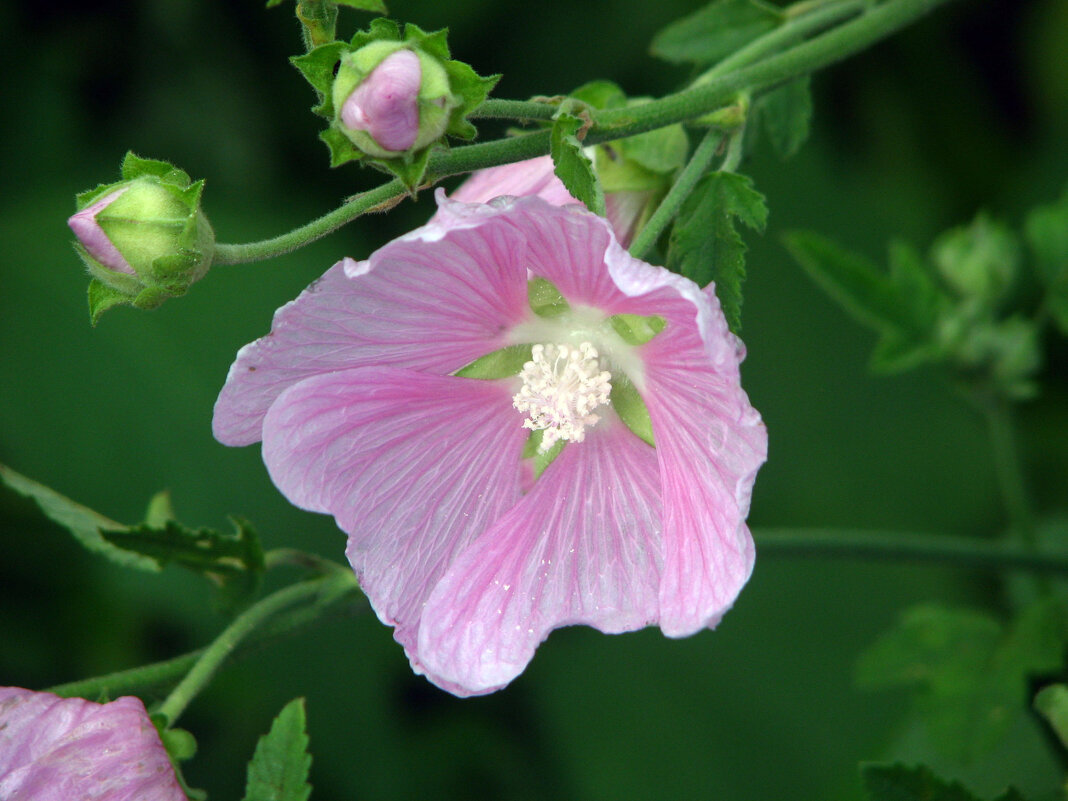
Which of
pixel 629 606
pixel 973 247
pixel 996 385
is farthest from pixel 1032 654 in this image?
pixel 629 606

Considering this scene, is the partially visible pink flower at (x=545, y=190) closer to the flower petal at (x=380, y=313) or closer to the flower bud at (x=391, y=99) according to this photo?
the flower petal at (x=380, y=313)

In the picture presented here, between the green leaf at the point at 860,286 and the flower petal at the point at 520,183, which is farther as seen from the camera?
the green leaf at the point at 860,286

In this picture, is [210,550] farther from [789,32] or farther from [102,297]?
[789,32]

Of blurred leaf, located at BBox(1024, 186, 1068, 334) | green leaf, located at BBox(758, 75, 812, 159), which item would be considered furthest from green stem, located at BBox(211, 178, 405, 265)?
blurred leaf, located at BBox(1024, 186, 1068, 334)

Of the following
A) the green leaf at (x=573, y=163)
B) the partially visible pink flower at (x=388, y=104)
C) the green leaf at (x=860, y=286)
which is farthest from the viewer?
the green leaf at (x=860, y=286)

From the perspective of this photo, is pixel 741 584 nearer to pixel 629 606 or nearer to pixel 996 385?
pixel 629 606

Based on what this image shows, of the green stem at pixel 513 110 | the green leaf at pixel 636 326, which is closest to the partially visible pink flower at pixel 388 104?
the green stem at pixel 513 110
